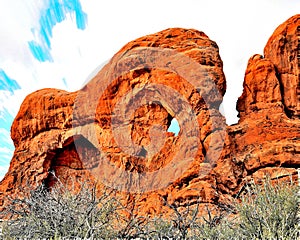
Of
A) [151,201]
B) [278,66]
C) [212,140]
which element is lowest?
[151,201]

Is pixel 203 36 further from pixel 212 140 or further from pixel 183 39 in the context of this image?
pixel 212 140

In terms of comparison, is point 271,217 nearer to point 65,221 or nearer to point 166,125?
point 65,221

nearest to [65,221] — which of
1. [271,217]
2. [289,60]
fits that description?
[271,217]

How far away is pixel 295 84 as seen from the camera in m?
15.9

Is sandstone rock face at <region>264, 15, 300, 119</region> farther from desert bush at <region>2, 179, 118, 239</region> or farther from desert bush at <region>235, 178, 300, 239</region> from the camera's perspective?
desert bush at <region>2, 179, 118, 239</region>

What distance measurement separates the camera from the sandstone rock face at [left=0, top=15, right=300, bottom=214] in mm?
14320

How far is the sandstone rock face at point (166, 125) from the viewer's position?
47.0 ft

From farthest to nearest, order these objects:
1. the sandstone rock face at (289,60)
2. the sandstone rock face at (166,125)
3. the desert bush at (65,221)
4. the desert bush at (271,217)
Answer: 1. the sandstone rock face at (289,60)
2. the sandstone rock face at (166,125)
3. the desert bush at (271,217)
4. the desert bush at (65,221)

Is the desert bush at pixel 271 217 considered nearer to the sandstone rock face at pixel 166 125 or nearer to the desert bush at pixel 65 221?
the desert bush at pixel 65 221

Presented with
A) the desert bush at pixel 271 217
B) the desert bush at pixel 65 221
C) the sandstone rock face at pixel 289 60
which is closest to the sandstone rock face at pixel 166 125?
the sandstone rock face at pixel 289 60

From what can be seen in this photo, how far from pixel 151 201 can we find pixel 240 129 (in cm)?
579

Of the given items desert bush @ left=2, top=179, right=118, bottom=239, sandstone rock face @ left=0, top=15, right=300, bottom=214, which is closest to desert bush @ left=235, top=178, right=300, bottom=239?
desert bush @ left=2, top=179, right=118, bottom=239

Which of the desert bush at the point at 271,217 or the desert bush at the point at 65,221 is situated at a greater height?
the desert bush at the point at 65,221

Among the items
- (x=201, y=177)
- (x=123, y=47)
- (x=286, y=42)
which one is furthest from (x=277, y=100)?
(x=123, y=47)
